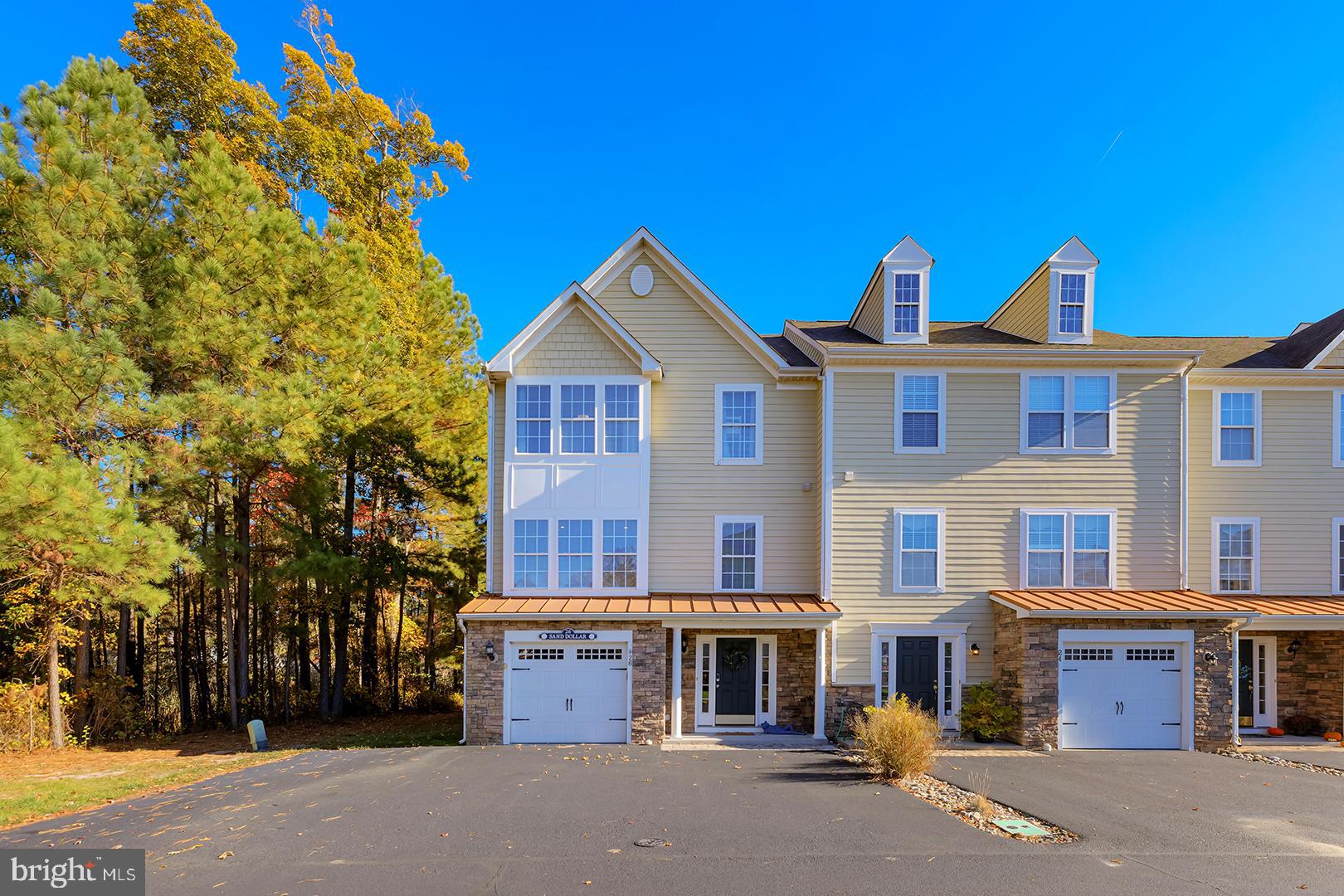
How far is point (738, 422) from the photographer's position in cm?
1537

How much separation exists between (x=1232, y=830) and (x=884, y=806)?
4.11 metres

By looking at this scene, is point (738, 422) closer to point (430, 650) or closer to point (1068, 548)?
point (1068, 548)

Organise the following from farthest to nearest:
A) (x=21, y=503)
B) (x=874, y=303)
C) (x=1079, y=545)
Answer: (x=874, y=303), (x=1079, y=545), (x=21, y=503)

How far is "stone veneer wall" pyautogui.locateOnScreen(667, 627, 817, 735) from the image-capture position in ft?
47.5

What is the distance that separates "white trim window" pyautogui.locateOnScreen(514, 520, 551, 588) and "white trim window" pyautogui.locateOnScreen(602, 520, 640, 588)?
125 centimetres

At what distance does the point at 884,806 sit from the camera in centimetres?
909

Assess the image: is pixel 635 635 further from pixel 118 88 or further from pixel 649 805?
pixel 118 88

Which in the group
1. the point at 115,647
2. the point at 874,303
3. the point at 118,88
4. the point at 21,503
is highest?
the point at 118,88

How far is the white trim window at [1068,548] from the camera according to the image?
48.0 ft

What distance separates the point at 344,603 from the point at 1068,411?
751 inches

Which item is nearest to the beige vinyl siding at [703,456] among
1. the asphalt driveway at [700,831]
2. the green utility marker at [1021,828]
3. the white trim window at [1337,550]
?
the asphalt driveway at [700,831]

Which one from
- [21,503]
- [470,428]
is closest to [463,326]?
[470,428]

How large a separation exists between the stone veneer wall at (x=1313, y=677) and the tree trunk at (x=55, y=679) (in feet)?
85.7

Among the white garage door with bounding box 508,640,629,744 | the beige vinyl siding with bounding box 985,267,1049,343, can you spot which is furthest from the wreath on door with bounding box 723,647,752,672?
the beige vinyl siding with bounding box 985,267,1049,343
